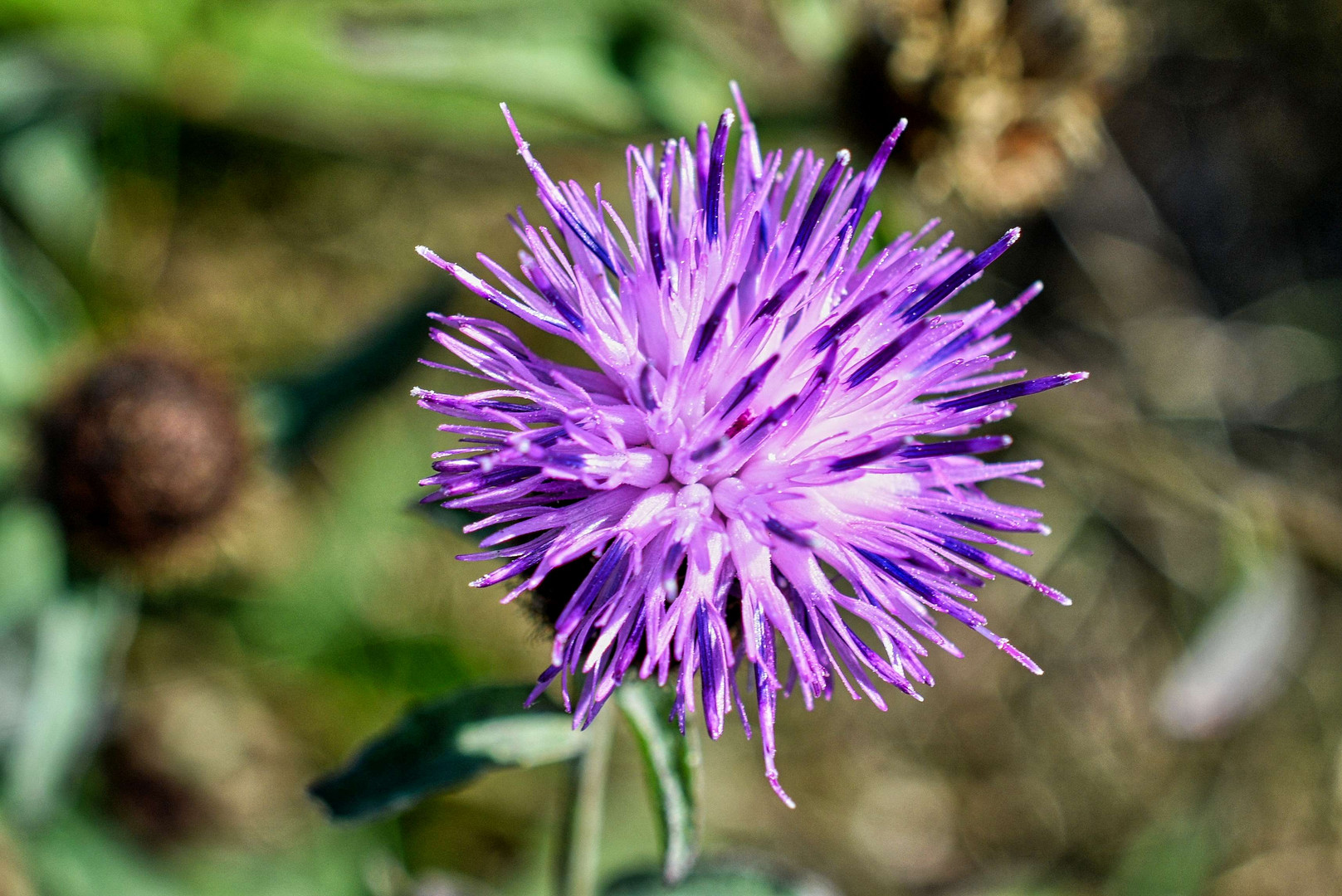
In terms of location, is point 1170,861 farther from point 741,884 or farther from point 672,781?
point 672,781

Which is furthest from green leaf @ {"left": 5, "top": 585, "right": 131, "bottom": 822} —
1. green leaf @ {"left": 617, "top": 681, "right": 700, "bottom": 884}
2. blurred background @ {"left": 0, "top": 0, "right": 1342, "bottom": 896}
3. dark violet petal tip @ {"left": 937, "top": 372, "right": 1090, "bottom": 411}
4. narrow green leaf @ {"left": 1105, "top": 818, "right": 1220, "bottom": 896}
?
narrow green leaf @ {"left": 1105, "top": 818, "right": 1220, "bottom": 896}

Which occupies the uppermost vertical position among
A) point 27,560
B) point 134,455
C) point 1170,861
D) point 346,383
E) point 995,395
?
point 995,395

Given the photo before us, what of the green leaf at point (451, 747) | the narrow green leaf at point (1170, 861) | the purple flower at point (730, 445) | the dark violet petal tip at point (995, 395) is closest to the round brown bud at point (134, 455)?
the green leaf at point (451, 747)

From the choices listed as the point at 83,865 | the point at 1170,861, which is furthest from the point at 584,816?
the point at 1170,861

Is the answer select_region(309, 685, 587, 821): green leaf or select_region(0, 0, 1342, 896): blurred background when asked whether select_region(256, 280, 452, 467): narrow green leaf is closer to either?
select_region(0, 0, 1342, 896): blurred background

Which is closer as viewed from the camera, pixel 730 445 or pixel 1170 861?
pixel 730 445
